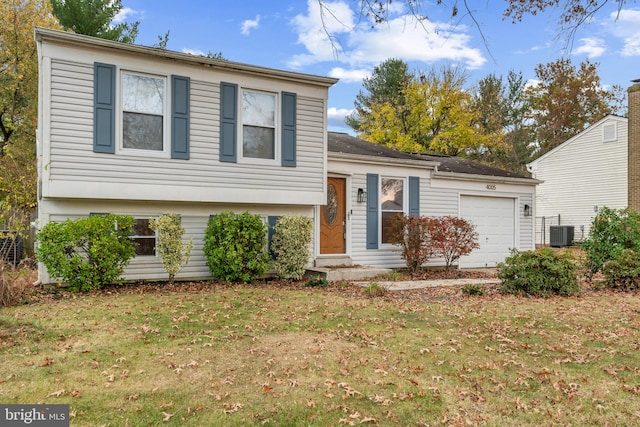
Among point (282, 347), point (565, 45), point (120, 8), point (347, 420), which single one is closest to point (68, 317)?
point (282, 347)

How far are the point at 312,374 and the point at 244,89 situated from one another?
7.12 metres

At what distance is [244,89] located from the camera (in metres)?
9.55

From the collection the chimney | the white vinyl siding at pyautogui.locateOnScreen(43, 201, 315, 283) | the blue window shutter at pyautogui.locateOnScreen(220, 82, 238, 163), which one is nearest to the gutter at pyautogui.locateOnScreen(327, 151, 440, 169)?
the white vinyl siding at pyautogui.locateOnScreen(43, 201, 315, 283)

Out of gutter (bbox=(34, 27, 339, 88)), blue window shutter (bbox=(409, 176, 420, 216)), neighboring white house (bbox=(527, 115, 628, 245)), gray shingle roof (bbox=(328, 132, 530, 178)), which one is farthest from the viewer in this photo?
neighboring white house (bbox=(527, 115, 628, 245))

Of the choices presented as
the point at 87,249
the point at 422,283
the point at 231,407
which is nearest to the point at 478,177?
the point at 422,283

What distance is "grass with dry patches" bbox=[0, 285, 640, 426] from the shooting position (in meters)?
3.33

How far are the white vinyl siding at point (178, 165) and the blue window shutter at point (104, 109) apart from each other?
104mm

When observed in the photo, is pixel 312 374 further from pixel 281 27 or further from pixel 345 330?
pixel 281 27

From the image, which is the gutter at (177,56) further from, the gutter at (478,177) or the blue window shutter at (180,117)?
the gutter at (478,177)

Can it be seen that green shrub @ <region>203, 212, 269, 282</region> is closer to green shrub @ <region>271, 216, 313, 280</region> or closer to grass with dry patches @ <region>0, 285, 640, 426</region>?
green shrub @ <region>271, 216, 313, 280</region>

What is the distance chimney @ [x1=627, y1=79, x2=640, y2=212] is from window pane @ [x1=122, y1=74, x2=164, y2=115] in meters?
16.0

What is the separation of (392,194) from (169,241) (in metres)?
6.03

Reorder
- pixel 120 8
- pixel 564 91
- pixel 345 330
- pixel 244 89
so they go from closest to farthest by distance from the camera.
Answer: pixel 345 330
pixel 244 89
pixel 120 8
pixel 564 91

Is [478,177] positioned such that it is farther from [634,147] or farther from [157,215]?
[157,215]
